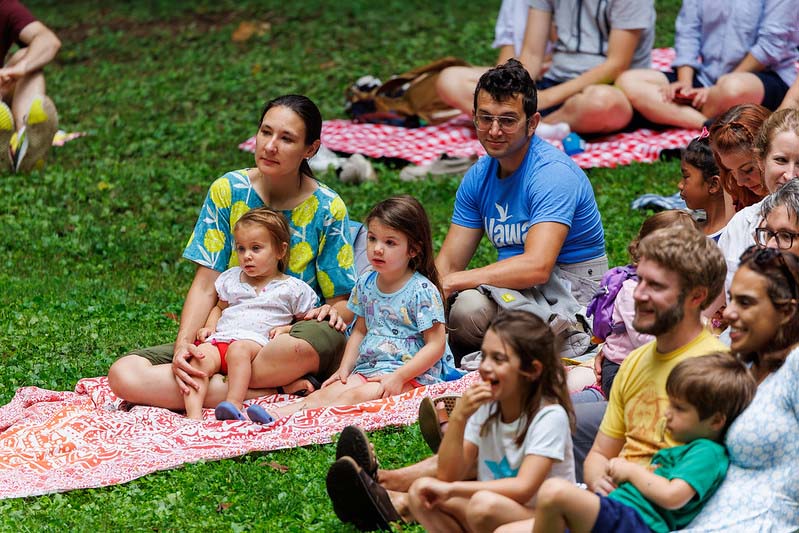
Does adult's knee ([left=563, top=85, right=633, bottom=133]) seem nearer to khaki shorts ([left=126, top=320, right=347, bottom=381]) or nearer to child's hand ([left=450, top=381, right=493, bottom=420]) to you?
khaki shorts ([left=126, top=320, right=347, bottom=381])

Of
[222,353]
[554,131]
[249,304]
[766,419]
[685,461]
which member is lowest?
[554,131]

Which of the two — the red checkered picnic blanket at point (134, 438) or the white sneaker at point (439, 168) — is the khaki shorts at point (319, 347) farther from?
the white sneaker at point (439, 168)

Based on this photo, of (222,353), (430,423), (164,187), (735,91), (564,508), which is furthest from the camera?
(164,187)

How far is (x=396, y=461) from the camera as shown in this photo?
507cm

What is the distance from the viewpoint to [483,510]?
3.72 m

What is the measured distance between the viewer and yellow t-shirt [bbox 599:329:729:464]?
3824 millimetres

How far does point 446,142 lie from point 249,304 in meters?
4.63

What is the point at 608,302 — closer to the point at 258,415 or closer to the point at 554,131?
the point at 258,415

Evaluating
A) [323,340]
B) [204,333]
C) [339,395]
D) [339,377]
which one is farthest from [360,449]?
[204,333]

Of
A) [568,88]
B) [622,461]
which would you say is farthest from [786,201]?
[568,88]

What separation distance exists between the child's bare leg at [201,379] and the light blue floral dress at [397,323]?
639 mm

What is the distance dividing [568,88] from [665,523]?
639 cm

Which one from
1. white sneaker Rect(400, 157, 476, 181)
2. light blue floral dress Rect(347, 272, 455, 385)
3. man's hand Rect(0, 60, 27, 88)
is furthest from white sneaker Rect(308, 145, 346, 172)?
light blue floral dress Rect(347, 272, 455, 385)

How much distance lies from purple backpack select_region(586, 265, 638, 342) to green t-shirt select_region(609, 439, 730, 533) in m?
1.32
